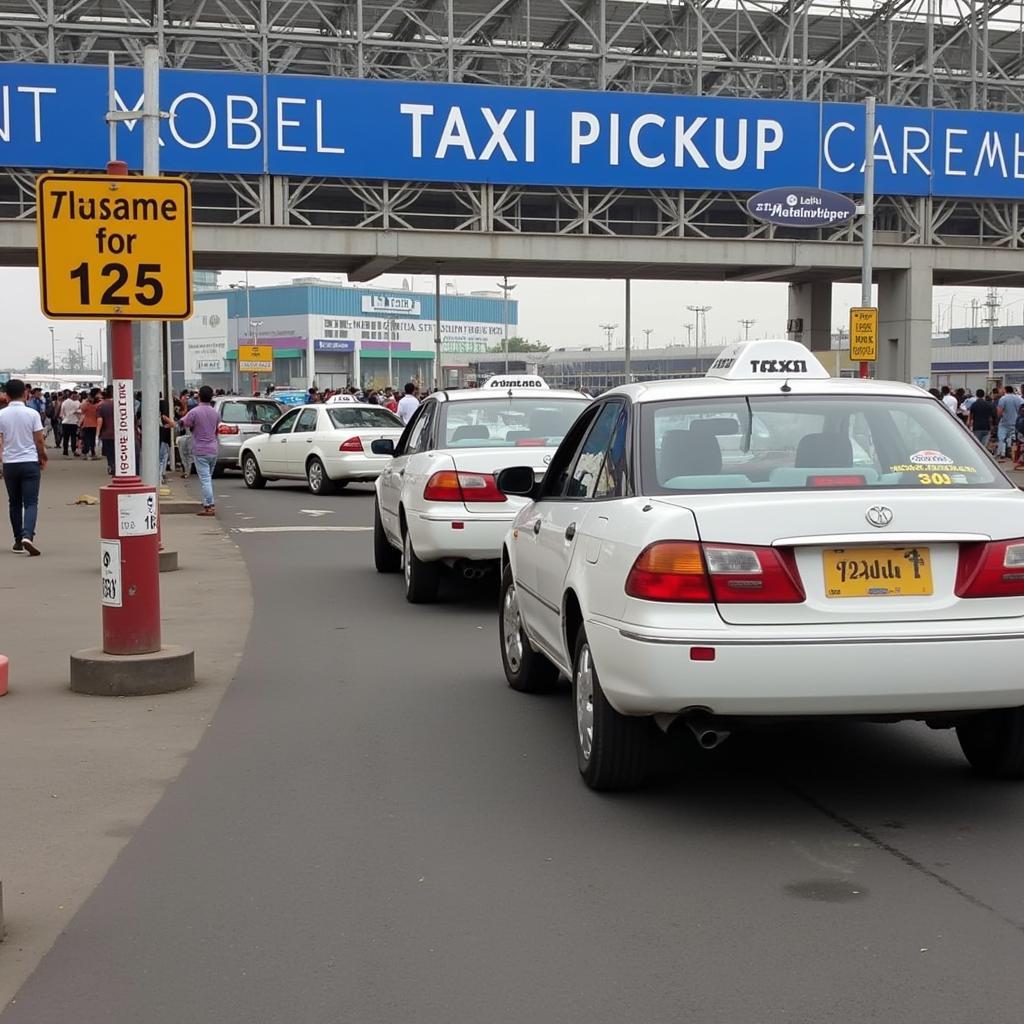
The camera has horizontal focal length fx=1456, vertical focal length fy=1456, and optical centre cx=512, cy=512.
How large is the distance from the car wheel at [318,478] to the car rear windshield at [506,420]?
1335 cm

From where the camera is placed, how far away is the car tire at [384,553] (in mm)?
14086

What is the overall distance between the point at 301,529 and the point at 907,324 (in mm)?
24731

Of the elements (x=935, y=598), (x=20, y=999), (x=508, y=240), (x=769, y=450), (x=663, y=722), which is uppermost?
(x=508, y=240)

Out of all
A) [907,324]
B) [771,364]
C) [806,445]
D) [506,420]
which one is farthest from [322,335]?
[806,445]

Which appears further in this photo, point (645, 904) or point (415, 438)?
point (415, 438)

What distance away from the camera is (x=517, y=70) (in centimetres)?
4131

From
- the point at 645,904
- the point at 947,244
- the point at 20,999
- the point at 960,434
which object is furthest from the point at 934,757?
the point at 947,244

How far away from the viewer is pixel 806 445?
6.12 meters

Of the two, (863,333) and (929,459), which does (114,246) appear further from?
(863,333)

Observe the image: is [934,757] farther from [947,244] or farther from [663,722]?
[947,244]

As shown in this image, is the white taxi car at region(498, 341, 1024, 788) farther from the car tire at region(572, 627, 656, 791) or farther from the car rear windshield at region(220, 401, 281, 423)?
the car rear windshield at region(220, 401, 281, 423)

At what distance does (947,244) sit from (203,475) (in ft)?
85.9

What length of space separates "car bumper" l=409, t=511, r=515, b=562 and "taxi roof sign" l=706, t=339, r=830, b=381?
393cm

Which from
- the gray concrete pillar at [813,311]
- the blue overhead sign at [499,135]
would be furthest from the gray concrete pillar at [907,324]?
the blue overhead sign at [499,135]
